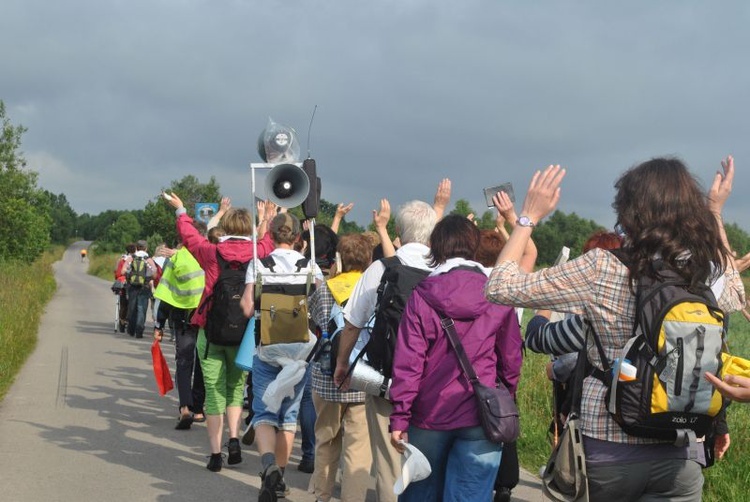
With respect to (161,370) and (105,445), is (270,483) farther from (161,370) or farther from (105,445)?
(161,370)

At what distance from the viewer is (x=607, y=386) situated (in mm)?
2939

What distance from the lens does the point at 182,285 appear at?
8.51 m

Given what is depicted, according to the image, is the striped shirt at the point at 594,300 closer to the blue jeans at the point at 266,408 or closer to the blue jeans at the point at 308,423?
the blue jeans at the point at 266,408

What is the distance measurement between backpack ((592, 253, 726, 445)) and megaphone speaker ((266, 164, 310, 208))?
405 centimetres

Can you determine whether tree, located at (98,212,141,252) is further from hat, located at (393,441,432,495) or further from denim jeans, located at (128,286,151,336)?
hat, located at (393,441,432,495)

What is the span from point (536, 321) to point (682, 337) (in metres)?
1.10

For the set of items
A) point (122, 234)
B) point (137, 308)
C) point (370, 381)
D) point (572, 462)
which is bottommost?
point (572, 462)

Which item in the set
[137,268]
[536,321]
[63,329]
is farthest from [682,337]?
[63,329]

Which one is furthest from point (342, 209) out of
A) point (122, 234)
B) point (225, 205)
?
point (122, 234)

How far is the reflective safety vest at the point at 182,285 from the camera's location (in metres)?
8.48

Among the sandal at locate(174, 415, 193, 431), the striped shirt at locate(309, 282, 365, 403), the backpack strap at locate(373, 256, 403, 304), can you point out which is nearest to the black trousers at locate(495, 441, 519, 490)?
the striped shirt at locate(309, 282, 365, 403)

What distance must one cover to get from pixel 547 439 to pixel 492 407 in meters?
3.94

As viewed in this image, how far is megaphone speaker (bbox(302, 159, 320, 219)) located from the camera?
6.70m

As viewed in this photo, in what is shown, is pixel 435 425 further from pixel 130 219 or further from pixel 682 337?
pixel 130 219
